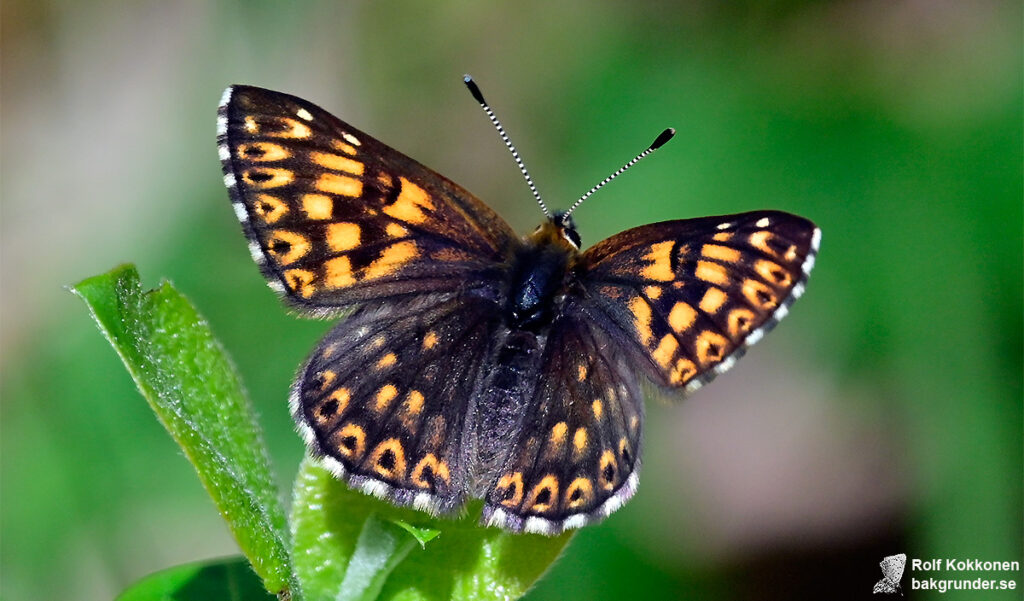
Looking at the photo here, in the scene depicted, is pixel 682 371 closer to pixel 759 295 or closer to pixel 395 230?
pixel 759 295

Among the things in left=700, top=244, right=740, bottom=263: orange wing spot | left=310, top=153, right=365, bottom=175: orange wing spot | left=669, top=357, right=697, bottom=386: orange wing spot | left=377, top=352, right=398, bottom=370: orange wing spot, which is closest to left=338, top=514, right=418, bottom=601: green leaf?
left=377, top=352, right=398, bottom=370: orange wing spot

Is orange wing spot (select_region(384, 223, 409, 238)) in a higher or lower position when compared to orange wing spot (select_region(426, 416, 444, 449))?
higher

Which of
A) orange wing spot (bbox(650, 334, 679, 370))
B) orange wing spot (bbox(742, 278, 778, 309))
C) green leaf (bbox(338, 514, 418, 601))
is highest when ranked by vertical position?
orange wing spot (bbox(742, 278, 778, 309))

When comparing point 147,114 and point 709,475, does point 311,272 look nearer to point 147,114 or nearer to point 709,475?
point 709,475

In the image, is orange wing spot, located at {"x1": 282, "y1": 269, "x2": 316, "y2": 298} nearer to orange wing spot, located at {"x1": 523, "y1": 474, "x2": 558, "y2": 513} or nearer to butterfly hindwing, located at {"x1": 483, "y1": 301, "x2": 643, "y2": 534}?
butterfly hindwing, located at {"x1": 483, "y1": 301, "x2": 643, "y2": 534}

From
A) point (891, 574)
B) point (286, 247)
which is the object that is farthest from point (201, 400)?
point (891, 574)

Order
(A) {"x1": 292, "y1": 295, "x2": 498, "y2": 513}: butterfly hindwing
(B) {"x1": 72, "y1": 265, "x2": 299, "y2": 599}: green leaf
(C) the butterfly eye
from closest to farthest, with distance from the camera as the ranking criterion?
(B) {"x1": 72, "y1": 265, "x2": 299, "y2": 599}: green leaf < (A) {"x1": 292, "y1": 295, "x2": 498, "y2": 513}: butterfly hindwing < (C) the butterfly eye

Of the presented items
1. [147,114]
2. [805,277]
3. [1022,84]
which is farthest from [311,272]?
[1022,84]
